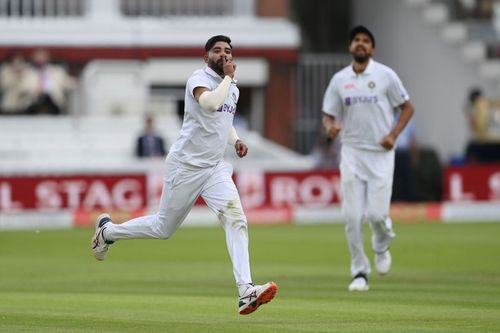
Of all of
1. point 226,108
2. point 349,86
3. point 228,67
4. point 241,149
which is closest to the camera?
point 228,67

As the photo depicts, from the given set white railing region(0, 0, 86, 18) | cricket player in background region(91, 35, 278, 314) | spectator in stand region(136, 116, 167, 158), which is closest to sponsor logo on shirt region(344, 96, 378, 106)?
cricket player in background region(91, 35, 278, 314)

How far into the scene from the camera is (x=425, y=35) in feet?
106

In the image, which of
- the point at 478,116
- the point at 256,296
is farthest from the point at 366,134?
the point at 478,116

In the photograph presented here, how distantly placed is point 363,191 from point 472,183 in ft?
42.5

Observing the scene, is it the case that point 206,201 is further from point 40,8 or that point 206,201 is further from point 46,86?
point 40,8

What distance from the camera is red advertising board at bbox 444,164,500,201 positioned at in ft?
86.0

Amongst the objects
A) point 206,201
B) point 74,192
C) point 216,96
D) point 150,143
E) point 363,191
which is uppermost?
point 216,96

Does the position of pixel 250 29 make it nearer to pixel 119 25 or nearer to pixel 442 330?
pixel 119 25

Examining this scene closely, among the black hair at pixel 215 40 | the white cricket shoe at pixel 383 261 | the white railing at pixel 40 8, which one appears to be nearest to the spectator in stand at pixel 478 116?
the white railing at pixel 40 8

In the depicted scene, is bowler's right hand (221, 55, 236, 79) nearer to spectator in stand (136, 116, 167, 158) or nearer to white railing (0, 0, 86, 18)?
spectator in stand (136, 116, 167, 158)

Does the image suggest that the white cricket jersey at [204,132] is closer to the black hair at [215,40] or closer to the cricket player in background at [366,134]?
the black hair at [215,40]

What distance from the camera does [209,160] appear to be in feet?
36.5

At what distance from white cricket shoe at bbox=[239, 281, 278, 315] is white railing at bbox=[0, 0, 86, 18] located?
20.2 meters

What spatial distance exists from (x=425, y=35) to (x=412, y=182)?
6687 millimetres
